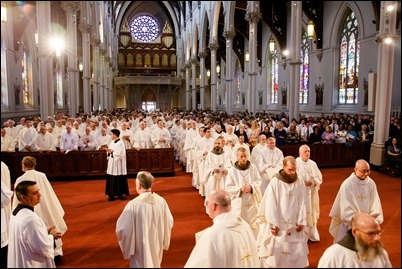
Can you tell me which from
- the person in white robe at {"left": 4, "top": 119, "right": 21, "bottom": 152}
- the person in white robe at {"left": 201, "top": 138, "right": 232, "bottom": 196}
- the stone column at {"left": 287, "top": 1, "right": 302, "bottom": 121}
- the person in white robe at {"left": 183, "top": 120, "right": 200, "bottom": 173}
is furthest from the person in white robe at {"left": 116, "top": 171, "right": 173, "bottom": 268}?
the stone column at {"left": 287, "top": 1, "right": 302, "bottom": 121}

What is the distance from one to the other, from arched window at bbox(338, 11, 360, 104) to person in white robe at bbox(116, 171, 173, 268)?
780 inches

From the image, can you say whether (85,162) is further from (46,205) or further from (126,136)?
(46,205)

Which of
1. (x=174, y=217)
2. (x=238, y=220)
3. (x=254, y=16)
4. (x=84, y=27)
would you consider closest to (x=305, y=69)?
(x=254, y=16)

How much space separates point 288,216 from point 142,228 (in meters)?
2.07

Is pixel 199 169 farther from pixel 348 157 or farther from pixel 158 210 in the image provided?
pixel 348 157

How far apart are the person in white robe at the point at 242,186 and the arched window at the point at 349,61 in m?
17.6

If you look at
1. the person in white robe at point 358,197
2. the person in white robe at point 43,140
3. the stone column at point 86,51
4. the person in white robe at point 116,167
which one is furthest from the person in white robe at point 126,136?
the stone column at point 86,51

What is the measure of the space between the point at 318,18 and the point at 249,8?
19.5 ft

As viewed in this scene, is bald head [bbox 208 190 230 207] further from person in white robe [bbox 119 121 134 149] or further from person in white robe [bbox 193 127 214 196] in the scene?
person in white robe [bbox 119 121 134 149]

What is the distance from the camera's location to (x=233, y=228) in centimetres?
344

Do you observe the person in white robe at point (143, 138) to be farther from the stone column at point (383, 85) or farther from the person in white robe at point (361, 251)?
the person in white robe at point (361, 251)

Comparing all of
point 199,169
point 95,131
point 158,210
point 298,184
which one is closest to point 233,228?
point 158,210

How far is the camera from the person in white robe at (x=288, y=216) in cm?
512

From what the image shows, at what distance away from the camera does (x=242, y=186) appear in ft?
20.2
